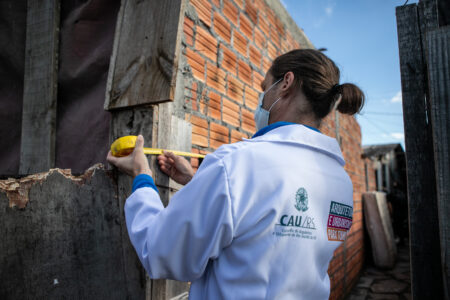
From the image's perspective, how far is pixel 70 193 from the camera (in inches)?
54.1

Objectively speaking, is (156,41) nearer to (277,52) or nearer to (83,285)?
(83,285)

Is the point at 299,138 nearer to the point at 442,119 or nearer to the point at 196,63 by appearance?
the point at 442,119

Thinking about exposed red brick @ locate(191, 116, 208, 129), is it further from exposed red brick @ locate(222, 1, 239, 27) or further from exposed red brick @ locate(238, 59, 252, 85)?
exposed red brick @ locate(222, 1, 239, 27)

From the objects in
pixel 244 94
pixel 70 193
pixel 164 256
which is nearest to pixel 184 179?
pixel 70 193

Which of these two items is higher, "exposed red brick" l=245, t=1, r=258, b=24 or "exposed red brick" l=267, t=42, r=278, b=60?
"exposed red brick" l=245, t=1, r=258, b=24

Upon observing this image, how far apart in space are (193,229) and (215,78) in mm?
1395

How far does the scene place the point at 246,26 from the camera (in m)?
2.56

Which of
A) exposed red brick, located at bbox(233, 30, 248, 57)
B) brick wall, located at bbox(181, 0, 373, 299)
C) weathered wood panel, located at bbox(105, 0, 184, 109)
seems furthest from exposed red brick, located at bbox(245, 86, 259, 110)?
weathered wood panel, located at bbox(105, 0, 184, 109)

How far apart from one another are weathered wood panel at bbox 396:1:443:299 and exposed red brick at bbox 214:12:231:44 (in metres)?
1.17

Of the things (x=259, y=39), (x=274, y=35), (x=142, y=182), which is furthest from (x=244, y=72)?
(x=142, y=182)

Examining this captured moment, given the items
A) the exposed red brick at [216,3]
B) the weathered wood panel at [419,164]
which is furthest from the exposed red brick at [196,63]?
the weathered wood panel at [419,164]

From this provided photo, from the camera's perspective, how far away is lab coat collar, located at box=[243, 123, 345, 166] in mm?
1049

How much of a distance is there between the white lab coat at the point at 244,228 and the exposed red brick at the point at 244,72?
4.92 ft

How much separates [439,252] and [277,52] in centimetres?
242
